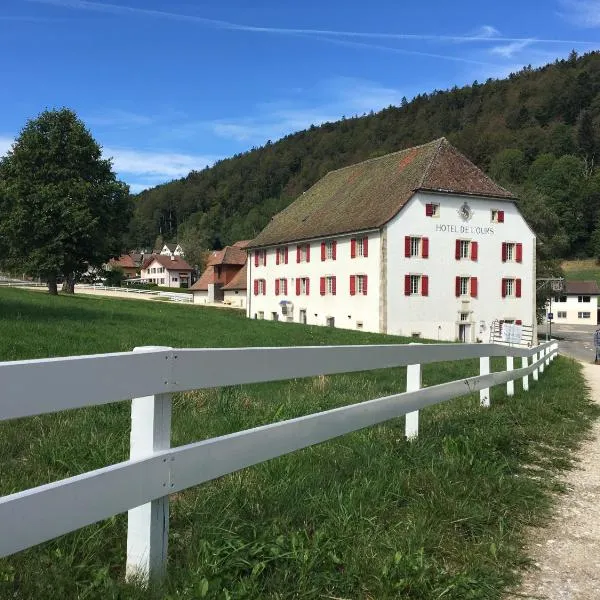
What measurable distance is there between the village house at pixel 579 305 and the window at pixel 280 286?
6004 cm

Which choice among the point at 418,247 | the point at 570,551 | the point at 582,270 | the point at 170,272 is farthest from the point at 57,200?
the point at 582,270

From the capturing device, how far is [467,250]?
44875 mm

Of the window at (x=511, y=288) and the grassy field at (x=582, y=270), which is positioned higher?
the grassy field at (x=582, y=270)

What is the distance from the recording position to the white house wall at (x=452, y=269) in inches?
1674

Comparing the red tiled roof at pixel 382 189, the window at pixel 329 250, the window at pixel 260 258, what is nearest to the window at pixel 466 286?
the red tiled roof at pixel 382 189

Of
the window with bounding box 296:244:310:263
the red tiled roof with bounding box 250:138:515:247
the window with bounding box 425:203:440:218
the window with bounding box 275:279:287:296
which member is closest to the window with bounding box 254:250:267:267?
the red tiled roof with bounding box 250:138:515:247

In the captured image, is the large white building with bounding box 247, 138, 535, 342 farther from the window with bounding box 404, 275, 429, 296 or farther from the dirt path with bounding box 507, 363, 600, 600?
the dirt path with bounding box 507, 363, 600, 600

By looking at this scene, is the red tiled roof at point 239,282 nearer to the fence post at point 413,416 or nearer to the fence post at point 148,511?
the fence post at point 413,416

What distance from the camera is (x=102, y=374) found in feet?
7.57

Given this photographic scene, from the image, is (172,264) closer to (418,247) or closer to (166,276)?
(166,276)

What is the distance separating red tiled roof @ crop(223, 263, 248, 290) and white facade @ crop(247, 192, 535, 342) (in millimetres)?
23572

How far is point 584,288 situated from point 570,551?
105260 millimetres

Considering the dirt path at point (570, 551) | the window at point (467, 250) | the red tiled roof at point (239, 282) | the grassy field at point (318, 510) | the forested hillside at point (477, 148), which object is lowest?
the dirt path at point (570, 551)

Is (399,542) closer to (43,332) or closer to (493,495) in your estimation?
(493,495)
